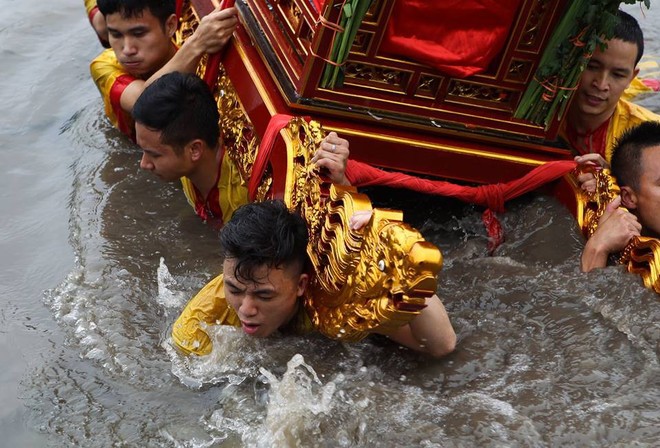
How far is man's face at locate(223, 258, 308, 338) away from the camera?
9.46ft

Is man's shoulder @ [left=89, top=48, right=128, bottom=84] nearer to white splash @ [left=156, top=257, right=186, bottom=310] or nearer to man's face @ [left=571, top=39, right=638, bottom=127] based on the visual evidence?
white splash @ [left=156, top=257, right=186, bottom=310]

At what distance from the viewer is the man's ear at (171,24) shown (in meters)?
4.71

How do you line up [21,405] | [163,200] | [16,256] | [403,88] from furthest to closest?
[163,200], [16,256], [403,88], [21,405]

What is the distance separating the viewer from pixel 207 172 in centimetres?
400

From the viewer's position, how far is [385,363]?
311 centimetres

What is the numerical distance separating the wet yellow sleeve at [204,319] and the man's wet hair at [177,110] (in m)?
0.85

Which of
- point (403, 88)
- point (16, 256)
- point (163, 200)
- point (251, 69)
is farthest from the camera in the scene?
point (163, 200)

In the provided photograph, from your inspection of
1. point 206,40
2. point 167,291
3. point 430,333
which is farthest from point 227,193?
point 430,333

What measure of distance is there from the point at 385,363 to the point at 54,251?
1.80 meters

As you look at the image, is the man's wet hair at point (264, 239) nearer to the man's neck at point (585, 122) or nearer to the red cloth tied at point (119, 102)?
the man's neck at point (585, 122)

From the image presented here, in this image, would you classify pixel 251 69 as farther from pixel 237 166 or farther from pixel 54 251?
pixel 54 251

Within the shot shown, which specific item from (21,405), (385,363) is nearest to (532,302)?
(385,363)

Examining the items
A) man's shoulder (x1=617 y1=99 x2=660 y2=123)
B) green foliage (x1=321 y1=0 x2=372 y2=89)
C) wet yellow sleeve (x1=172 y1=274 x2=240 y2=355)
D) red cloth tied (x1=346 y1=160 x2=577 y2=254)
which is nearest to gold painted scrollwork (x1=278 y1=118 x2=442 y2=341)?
wet yellow sleeve (x1=172 y1=274 x2=240 y2=355)

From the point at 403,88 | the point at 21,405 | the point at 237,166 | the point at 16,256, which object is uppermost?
the point at 403,88
